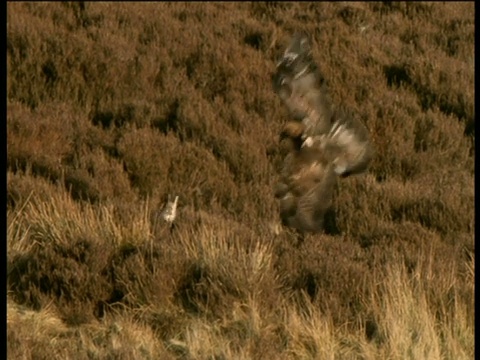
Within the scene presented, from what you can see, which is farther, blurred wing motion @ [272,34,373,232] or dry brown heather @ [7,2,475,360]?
dry brown heather @ [7,2,475,360]

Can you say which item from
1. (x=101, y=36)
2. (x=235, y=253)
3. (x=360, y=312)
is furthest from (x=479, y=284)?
(x=101, y=36)

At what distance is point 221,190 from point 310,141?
16.7 feet

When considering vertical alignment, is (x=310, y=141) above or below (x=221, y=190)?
above

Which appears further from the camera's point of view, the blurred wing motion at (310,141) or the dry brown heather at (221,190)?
the dry brown heather at (221,190)

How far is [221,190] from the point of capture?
26.7ft

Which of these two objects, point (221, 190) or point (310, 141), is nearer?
point (310, 141)

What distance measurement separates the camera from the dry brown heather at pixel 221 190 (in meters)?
5.62

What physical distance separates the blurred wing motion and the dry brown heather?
2.01 meters

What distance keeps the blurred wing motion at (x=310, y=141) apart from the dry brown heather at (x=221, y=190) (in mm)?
2007

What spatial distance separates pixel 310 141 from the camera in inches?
121

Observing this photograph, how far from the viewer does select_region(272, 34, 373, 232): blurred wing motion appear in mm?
2994

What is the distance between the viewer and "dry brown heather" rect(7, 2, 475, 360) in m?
5.62

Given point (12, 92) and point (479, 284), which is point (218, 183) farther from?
point (479, 284)

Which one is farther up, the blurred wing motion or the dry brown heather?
the blurred wing motion
